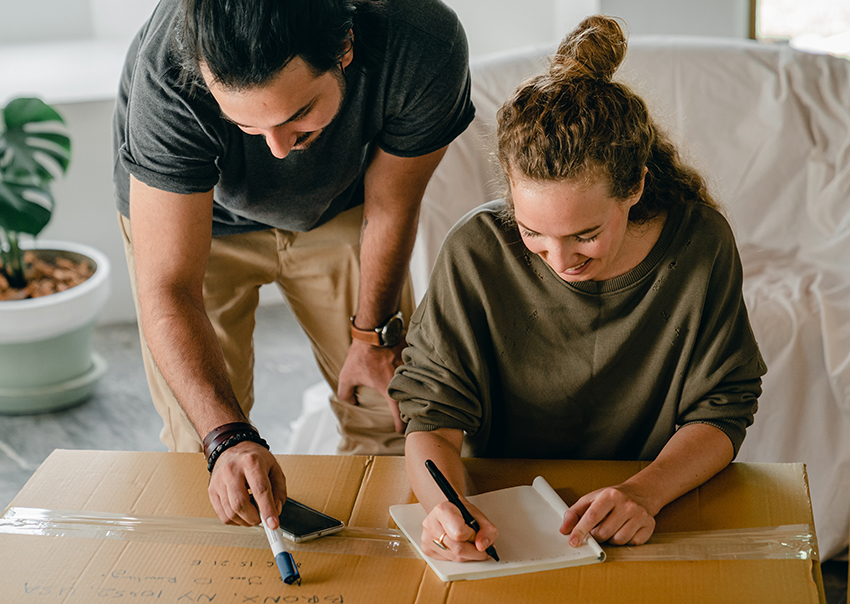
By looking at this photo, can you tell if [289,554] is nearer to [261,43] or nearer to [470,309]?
[470,309]

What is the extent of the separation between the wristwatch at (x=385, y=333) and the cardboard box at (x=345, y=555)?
1.34 feet

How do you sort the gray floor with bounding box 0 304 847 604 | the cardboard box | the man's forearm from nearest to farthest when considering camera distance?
the cardboard box < the man's forearm < the gray floor with bounding box 0 304 847 604

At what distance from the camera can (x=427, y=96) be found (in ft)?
4.04

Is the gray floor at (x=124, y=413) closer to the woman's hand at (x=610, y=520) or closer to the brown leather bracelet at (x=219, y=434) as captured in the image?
the brown leather bracelet at (x=219, y=434)

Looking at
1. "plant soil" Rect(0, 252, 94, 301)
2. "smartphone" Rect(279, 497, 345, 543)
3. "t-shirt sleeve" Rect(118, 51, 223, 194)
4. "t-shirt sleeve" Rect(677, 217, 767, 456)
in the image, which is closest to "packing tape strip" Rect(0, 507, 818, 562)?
"smartphone" Rect(279, 497, 345, 543)

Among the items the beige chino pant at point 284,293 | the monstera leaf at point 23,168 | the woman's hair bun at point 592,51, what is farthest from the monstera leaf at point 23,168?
the woman's hair bun at point 592,51

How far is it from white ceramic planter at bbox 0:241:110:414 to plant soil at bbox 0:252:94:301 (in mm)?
34

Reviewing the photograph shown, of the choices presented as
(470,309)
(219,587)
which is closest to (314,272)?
(470,309)

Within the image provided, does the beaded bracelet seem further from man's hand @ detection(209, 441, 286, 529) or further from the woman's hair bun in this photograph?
the woman's hair bun

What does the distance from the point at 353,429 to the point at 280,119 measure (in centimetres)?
83

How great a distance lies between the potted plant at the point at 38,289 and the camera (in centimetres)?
211

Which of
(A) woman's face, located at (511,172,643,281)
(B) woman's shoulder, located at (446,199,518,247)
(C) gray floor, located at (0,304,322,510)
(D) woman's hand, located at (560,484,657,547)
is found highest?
(A) woman's face, located at (511,172,643,281)

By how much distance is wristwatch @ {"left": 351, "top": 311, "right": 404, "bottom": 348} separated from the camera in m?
1.45

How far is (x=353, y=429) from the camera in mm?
1657
